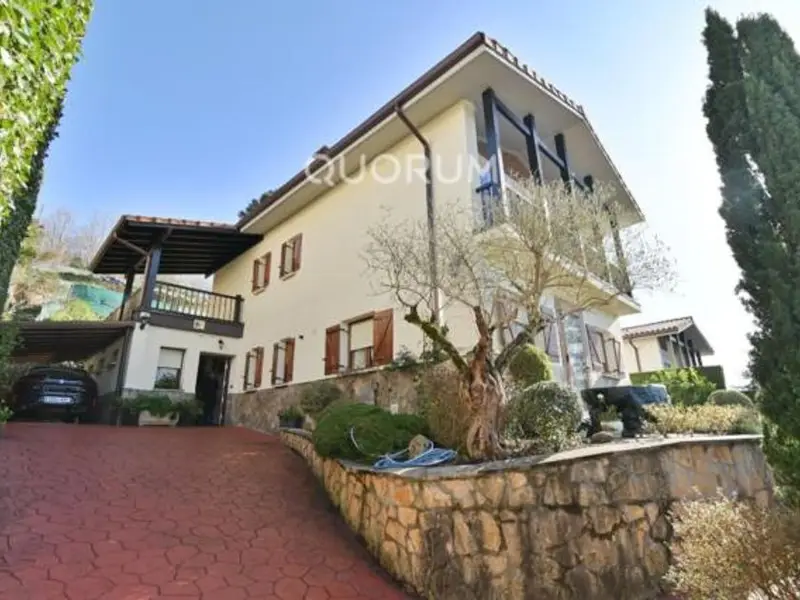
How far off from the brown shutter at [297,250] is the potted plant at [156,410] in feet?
18.6

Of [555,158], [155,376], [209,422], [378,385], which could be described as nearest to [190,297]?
[155,376]

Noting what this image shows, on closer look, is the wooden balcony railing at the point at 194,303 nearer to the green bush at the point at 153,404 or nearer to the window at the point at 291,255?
the green bush at the point at 153,404

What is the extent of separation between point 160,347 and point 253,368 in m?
3.09

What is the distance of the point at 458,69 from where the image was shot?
9133 millimetres

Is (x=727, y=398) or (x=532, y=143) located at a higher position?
(x=532, y=143)

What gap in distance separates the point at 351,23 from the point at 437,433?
28.4 ft

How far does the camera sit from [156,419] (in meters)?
13.5

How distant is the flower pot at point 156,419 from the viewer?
13.3m

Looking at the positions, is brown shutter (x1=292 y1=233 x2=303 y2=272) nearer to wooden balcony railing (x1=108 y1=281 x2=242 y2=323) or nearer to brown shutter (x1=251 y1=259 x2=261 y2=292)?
brown shutter (x1=251 y1=259 x2=261 y2=292)

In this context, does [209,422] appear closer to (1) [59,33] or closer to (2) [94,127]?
(2) [94,127]

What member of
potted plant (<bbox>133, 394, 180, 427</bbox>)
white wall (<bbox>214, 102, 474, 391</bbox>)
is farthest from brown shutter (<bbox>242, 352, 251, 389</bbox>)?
potted plant (<bbox>133, 394, 180, 427</bbox>)

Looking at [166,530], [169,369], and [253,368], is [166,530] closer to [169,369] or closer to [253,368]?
[253,368]

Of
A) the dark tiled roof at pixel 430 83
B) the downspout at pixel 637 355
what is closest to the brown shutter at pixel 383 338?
the dark tiled roof at pixel 430 83

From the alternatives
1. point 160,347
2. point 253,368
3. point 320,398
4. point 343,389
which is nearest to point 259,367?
point 253,368
